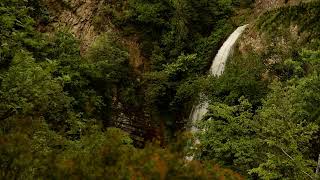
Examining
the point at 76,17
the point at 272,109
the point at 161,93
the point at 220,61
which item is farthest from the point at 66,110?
the point at 272,109

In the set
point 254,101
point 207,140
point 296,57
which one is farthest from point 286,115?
point 296,57

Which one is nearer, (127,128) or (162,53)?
(127,128)

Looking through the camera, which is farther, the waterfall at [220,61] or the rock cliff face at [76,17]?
the rock cliff face at [76,17]

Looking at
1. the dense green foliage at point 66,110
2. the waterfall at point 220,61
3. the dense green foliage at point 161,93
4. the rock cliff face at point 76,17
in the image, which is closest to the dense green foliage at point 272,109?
the dense green foliage at point 161,93

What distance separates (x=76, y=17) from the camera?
31.3m

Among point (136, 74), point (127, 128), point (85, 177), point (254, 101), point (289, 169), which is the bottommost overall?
point (127, 128)

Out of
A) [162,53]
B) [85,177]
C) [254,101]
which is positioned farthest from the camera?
[162,53]

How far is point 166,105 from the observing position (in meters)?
30.4

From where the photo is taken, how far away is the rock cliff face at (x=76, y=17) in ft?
100

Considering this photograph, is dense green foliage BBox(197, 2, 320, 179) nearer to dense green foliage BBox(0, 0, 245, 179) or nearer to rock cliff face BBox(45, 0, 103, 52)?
dense green foliage BBox(0, 0, 245, 179)

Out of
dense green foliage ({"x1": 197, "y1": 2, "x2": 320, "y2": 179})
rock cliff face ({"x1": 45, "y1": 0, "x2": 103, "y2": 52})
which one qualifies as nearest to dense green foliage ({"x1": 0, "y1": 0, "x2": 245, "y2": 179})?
rock cliff face ({"x1": 45, "y1": 0, "x2": 103, "y2": 52})

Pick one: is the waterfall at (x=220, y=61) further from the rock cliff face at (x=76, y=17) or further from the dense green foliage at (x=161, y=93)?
the rock cliff face at (x=76, y=17)

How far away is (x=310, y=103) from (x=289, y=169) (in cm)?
380

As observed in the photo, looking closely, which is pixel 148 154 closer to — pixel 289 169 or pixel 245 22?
pixel 289 169
